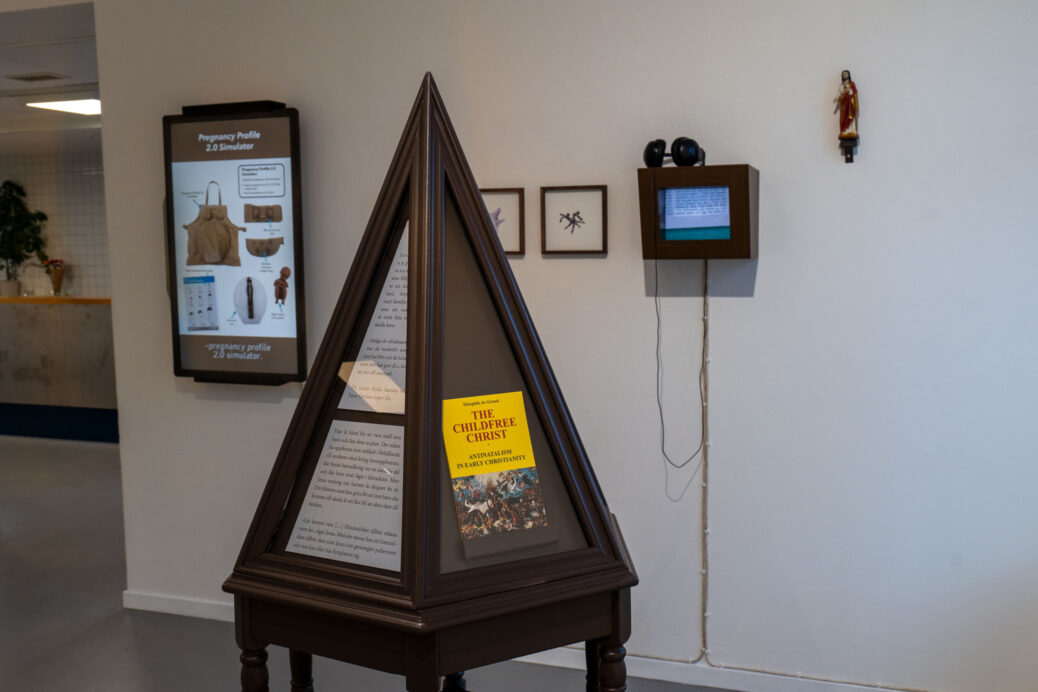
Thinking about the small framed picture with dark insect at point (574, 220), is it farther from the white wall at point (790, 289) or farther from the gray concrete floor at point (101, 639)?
the gray concrete floor at point (101, 639)

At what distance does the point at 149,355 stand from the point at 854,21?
9.66 feet

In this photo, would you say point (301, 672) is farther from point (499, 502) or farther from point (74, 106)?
point (74, 106)

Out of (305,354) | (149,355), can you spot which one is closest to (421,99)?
(305,354)

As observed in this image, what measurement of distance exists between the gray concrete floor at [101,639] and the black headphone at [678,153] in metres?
1.76

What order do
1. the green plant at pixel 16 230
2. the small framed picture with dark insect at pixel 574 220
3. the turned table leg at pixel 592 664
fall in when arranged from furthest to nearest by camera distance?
1. the green plant at pixel 16 230
2. the small framed picture with dark insect at pixel 574 220
3. the turned table leg at pixel 592 664

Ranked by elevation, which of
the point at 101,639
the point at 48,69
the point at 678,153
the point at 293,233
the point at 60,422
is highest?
the point at 48,69

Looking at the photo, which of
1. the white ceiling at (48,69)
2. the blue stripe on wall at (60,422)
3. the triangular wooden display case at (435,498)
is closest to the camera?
the triangular wooden display case at (435,498)

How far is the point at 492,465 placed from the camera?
4.89ft

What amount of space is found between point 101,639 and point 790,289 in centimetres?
290

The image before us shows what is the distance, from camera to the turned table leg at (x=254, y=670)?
158 centimetres

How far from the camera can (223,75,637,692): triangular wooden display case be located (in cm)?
141

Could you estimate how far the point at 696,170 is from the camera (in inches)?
104

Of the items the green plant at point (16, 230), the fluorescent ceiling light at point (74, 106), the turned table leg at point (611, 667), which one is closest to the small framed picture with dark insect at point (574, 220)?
the turned table leg at point (611, 667)

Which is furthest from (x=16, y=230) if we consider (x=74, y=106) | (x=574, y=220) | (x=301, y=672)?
(x=301, y=672)
